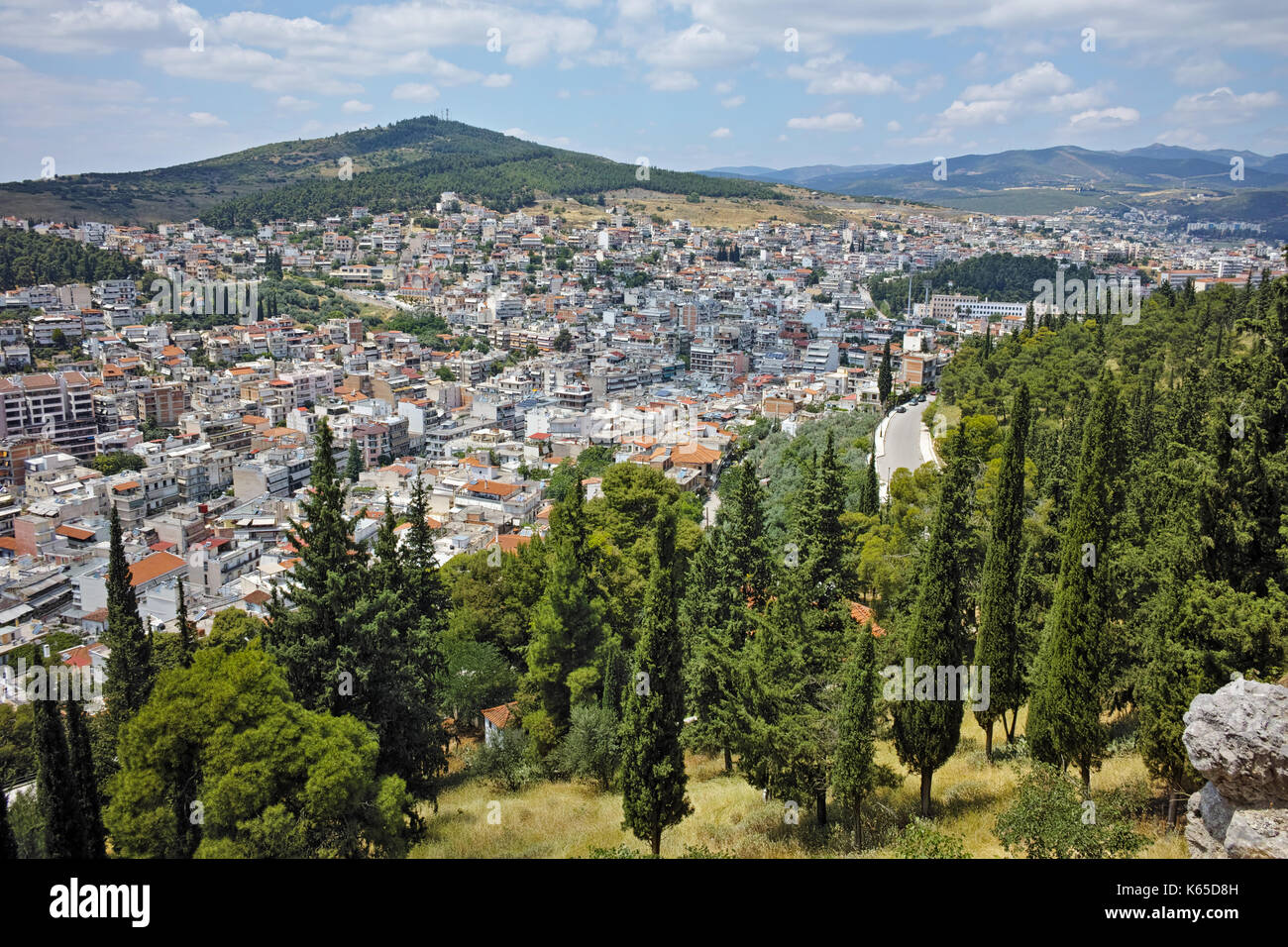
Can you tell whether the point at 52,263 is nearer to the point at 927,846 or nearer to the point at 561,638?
the point at 561,638

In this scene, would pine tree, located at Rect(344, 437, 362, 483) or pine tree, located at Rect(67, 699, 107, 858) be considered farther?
pine tree, located at Rect(344, 437, 362, 483)

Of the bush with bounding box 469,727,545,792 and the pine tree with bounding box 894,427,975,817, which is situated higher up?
the pine tree with bounding box 894,427,975,817

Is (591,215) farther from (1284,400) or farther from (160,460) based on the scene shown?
(1284,400)

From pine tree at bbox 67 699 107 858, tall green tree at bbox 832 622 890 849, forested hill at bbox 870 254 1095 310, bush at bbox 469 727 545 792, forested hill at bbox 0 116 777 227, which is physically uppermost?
forested hill at bbox 0 116 777 227

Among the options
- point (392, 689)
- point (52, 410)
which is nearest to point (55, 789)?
point (392, 689)

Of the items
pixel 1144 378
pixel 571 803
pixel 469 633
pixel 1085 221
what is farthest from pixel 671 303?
pixel 1085 221

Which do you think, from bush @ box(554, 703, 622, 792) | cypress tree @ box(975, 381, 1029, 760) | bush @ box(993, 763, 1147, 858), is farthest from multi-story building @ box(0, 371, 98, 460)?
bush @ box(993, 763, 1147, 858)

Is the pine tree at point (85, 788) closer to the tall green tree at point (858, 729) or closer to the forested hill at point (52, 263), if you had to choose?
the tall green tree at point (858, 729)

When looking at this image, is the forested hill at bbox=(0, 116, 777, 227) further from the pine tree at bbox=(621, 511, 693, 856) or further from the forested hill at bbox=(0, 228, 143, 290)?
the pine tree at bbox=(621, 511, 693, 856)

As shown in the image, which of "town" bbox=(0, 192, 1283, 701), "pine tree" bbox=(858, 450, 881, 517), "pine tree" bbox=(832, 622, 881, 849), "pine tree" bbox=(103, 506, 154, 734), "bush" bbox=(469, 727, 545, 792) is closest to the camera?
"pine tree" bbox=(832, 622, 881, 849)
